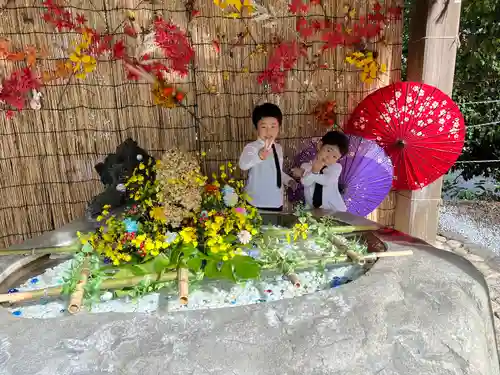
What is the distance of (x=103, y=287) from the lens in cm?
144

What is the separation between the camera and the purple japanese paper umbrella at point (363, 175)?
2.47 m

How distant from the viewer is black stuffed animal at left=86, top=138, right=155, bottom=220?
2189 millimetres

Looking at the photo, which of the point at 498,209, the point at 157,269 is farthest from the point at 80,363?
the point at 498,209

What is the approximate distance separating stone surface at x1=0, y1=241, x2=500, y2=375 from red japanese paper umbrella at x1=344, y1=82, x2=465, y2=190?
134 cm

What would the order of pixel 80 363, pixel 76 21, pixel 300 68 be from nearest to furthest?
pixel 80 363
pixel 76 21
pixel 300 68

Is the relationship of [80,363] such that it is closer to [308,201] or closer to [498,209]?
[308,201]

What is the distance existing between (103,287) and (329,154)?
1.40 m

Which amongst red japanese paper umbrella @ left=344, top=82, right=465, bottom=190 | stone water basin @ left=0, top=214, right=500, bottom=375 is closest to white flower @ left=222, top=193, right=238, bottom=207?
stone water basin @ left=0, top=214, right=500, bottom=375

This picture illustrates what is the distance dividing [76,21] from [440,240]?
325 centimetres

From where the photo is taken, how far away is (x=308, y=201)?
2.49m

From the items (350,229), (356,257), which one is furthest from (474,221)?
(356,257)

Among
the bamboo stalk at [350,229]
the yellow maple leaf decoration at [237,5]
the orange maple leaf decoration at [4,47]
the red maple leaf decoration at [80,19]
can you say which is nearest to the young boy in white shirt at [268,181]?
the bamboo stalk at [350,229]

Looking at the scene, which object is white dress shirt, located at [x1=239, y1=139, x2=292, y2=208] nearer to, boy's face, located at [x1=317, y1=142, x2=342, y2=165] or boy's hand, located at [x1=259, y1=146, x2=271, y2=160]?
boy's hand, located at [x1=259, y1=146, x2=271, y2=160]

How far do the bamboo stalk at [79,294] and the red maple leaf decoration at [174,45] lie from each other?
1.73 meters
